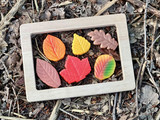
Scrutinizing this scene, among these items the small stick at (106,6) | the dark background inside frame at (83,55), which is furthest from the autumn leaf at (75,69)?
the small stick at (106,6)

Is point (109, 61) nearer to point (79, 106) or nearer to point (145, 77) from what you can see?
point (145, 77)

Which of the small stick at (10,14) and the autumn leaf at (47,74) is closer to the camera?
the autumn leaf at (47,74)

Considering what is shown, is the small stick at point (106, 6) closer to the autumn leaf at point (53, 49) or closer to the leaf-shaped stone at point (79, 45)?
the leaf-shaped stone at point (79, 45)

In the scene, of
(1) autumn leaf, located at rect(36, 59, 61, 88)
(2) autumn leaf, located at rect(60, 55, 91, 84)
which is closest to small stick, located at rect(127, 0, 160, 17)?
(2) autumn leaf, located at rect(60, 55, 91, 84)

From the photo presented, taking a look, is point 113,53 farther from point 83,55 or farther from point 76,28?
point 76,28

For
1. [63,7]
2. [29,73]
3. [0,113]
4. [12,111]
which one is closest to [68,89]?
[29,73]

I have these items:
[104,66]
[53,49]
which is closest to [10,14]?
[53,49]
